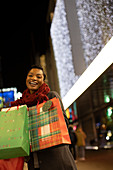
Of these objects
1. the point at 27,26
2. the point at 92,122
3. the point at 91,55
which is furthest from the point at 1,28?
the point at 92,122

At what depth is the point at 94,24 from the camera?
3.38 m

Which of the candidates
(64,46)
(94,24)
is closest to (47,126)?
(94,24)

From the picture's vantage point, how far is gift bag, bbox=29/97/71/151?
1867mm

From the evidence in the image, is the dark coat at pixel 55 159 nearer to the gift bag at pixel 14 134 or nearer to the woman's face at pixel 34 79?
the gift bag at pixel 14 134

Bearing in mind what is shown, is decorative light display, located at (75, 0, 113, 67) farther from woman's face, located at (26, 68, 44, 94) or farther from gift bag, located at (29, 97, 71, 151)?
gift bag, located at (29, 97, 71, 151)

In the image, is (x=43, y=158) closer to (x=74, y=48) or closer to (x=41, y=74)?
(x=41, y=74)

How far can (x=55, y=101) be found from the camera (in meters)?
1.99

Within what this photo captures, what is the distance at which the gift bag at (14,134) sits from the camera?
1.83 m

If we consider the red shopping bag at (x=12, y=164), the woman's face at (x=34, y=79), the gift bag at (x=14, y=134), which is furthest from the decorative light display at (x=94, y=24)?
the red shopping bag at (x=12, y=164)

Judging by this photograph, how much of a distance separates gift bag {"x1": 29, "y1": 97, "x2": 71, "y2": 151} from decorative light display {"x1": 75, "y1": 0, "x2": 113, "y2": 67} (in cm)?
123

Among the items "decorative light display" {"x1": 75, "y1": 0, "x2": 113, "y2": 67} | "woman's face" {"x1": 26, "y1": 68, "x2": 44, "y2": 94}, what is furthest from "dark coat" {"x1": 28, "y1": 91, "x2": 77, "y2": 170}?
"decorative light display" {"x1": 75, "y1": 0, "x2": 113, "y2": 67}

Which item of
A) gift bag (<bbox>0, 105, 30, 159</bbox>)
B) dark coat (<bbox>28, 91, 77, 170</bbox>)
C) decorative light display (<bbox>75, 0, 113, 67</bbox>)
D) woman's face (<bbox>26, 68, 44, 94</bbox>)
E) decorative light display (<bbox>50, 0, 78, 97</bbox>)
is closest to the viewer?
gift bag (<bbox>0, 105, 30, 159</bbox>)

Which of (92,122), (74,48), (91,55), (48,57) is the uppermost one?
(48,57)

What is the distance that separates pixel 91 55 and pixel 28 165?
85.4 inches
